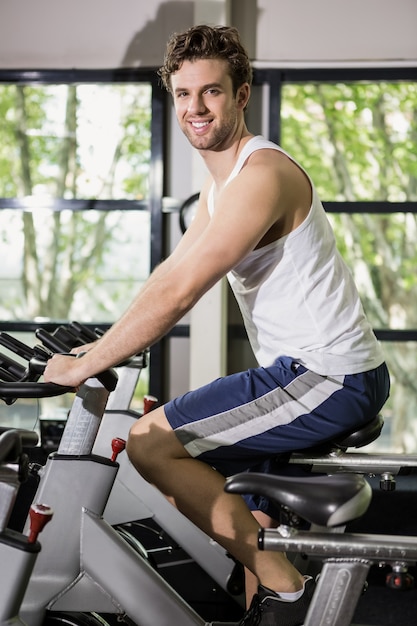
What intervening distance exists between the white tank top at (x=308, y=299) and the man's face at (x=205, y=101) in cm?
9

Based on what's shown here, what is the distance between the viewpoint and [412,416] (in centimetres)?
561

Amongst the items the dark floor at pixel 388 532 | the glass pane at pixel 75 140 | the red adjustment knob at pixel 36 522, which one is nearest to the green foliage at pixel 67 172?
the glass pane at pixel 75 140

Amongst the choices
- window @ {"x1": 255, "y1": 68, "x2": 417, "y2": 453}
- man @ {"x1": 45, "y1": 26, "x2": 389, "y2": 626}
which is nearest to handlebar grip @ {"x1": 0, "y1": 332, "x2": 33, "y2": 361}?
man @ {"x1": 45, "y1": 26, "x2": 389, "y2": 626}

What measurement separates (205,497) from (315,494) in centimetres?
57

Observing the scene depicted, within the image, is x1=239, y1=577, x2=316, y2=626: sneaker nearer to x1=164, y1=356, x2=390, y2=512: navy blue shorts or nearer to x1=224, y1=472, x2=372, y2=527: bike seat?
x1=164, y1=356, x2=390, y2=512: navy blue shorts

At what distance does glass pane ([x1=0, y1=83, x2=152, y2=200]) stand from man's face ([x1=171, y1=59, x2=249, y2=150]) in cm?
335

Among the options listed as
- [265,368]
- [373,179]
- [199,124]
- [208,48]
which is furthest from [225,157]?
[373,179]

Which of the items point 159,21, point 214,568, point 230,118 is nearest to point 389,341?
point 159,21

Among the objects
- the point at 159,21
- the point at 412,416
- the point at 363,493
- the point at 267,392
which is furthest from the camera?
the point at 412,416

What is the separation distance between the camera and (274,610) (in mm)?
1965

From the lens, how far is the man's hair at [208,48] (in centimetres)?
208

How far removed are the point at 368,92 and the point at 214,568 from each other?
3.39m

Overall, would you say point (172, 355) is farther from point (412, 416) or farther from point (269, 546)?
point (269, 546)

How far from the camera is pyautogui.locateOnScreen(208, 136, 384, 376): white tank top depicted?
2.02m
